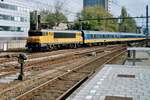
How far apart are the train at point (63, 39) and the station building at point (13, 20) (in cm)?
2177

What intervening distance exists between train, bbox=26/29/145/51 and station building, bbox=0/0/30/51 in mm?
21766

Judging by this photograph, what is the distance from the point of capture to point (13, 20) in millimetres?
88438

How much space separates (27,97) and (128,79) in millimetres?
4880

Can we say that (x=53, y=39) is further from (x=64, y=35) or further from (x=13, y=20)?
(x=13, y=20)

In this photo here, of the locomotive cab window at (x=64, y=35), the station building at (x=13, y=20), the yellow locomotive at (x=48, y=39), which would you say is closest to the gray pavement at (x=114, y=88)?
the yellow locomotive at (x=48, y=39)

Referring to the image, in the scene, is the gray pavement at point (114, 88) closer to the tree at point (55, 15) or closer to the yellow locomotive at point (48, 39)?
the yellow locomotive at point (48, 39)

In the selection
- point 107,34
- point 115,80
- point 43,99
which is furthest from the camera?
point 107,34

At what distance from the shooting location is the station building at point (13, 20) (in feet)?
272

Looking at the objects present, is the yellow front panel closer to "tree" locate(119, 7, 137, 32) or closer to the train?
the train

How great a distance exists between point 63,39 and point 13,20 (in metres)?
42.6

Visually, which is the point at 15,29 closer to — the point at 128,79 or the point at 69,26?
the point at 69,26

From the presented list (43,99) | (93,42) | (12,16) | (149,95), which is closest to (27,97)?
(43,99)

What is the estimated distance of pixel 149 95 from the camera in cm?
1052

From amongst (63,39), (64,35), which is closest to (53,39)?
(63,39)
